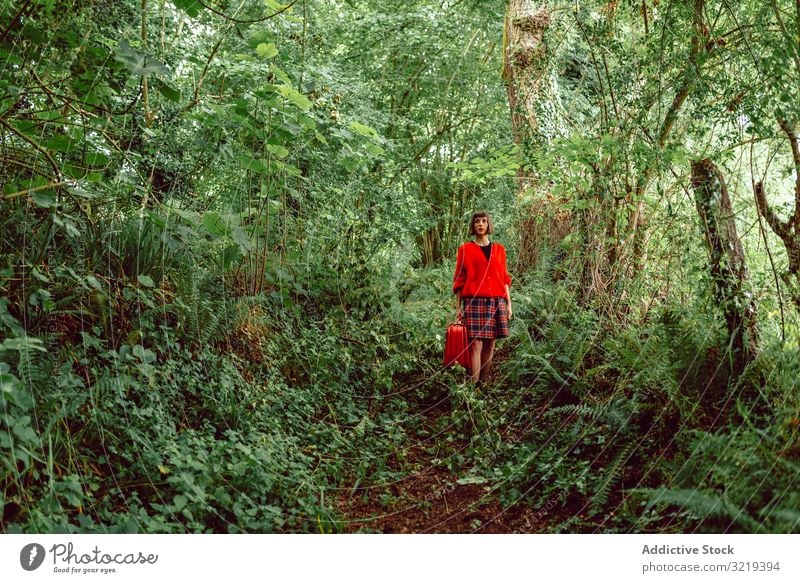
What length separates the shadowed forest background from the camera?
3.34m

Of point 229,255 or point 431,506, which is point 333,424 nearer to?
point 431,506

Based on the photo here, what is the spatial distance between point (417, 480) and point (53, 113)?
11.2ft

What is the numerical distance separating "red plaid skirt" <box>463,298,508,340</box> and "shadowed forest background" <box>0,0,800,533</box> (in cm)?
47

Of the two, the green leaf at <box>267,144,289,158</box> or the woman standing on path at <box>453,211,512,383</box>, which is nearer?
the green leaf at <box>267,144,289,158</box>

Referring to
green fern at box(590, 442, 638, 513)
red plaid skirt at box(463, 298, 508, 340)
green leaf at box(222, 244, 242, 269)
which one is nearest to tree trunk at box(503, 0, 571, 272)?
red plaid skirt at box(463, 298, 508, 340)

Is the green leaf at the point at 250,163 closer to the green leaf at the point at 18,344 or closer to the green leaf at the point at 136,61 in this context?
the green leaf at the point at 136,61

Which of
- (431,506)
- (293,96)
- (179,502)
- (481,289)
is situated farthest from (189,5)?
(431,506)

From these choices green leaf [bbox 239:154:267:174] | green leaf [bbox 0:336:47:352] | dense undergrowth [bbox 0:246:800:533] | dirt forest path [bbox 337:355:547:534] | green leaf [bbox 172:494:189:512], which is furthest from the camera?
green leaf [bbox 239:154:267:174]

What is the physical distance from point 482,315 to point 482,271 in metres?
0.40

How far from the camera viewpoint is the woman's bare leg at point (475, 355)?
6.00m

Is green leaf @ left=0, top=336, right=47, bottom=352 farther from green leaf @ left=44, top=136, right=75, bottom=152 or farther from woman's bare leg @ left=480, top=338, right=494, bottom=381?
woman's bare leg @ left=480, top=338, right=494, bottom=381

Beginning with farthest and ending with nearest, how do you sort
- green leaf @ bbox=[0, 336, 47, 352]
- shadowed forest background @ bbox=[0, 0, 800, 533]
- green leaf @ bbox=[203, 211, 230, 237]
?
1. green leaf @ bbox=[203, 211, 230, 237]
2. shadowed forest background @ bbox=[0, 0, 800, 533]
3. green leaf @ bbox=[0, 336, 47, 352]
